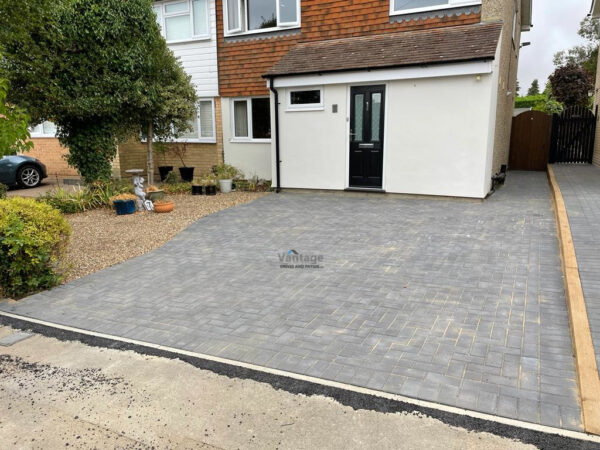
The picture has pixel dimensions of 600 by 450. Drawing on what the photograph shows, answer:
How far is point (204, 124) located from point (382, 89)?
6.85m

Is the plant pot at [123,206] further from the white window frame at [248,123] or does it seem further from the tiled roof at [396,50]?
the white window frame at [248,123]

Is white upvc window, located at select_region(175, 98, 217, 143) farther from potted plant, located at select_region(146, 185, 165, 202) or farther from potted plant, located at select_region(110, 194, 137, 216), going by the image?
potted plant, located at select_region(110, 194, 137, 216)

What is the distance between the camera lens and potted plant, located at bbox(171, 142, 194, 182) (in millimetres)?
14867

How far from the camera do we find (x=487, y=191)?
10680mm

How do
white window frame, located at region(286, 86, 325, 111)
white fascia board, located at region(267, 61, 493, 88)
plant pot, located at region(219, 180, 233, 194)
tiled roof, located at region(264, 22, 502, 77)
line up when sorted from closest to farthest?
white fascia board, located at region(267, 61, 493, 88), tiled roof, located at region(264, 22, 502, 77), white window frame, located at region(286, 86, 325, 111), plant pot, located at region(219, 180, 233, 194)

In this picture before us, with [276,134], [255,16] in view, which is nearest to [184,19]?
[255,16]

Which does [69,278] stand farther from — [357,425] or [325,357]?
[357,425]

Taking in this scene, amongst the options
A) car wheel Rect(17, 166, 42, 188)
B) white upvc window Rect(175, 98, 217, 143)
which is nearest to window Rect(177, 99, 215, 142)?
white upvc window Rect(175, 98, 217, 143)

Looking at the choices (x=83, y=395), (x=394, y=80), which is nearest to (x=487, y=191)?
(x=394, y=80)

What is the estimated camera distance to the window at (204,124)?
48.6 feet

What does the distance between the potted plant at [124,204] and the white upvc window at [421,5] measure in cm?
790

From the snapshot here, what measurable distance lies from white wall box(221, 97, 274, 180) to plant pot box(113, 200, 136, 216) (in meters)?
5.02

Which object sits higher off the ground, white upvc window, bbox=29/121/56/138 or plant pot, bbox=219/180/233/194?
white upvc window, bbox=29/121/56/138

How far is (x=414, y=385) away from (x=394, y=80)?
8.56 m
